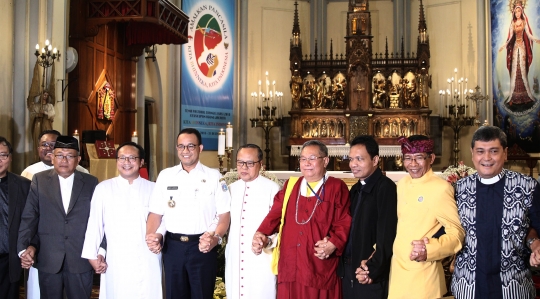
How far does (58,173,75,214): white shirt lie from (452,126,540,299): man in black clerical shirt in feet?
8.84

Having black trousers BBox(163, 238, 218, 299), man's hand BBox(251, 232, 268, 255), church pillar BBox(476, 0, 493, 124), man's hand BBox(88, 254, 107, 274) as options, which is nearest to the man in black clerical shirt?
man's hand BBox(251, 232, 268, 255)

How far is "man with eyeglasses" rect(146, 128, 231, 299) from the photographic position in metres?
3.83

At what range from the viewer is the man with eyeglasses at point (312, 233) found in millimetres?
3387

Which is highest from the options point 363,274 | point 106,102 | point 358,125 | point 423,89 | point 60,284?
point 423,89

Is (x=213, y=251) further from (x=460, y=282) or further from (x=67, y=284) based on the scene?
(x=460, y=282)

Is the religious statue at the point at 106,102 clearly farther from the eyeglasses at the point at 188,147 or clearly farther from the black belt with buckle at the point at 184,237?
the black belt with buckle at the point at 184,237

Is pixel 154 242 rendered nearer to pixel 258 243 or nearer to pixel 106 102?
pixel 258 243

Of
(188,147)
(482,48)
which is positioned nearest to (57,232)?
(188,147)

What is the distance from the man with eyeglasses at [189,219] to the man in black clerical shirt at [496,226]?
64.6 inches

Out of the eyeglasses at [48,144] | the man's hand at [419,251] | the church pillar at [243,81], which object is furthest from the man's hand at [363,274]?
the church pillar at [243,81]

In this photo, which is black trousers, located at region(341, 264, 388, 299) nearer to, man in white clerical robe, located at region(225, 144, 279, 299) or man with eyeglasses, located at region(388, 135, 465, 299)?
man with eyeglasses, located at region(388, 135, 465, 299)

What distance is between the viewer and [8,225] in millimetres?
3895

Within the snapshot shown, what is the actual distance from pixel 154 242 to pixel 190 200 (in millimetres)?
383

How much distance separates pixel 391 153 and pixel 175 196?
27.7ft
